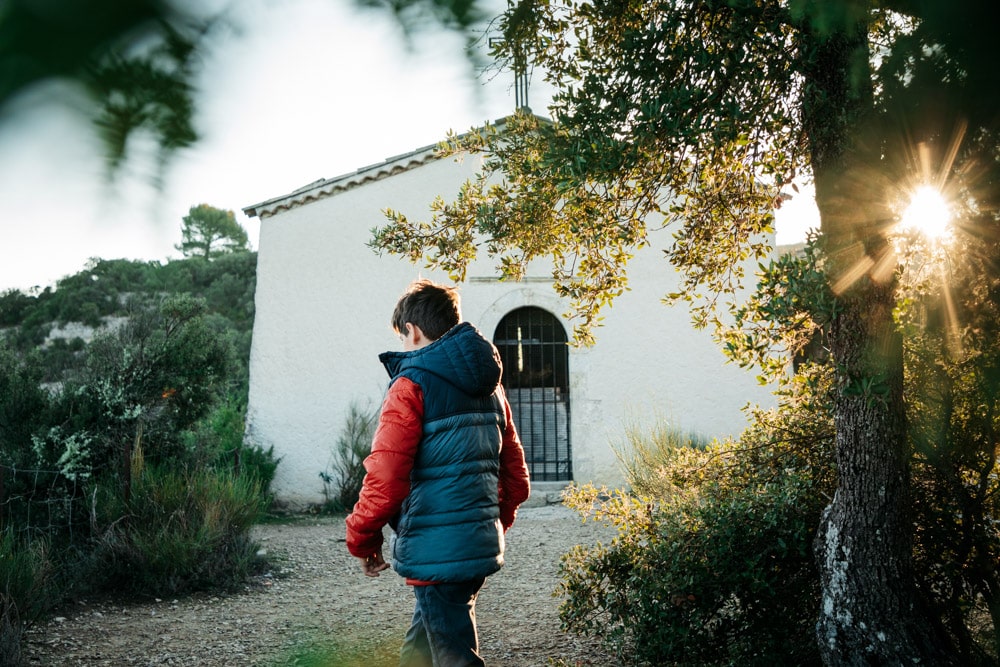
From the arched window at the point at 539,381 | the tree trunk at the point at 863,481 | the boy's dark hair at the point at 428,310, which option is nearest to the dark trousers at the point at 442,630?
the boy's dark hair at the point at 428,310

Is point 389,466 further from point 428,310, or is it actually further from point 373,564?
point 428,310

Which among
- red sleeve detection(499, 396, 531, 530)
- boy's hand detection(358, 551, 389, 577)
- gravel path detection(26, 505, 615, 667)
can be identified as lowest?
gravel path detection(26, 505, 615, 667)

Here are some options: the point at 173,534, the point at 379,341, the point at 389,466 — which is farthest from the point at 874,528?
the point at 379,341

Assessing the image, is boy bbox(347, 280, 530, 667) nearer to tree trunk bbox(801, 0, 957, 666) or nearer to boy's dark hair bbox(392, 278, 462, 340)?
boy's dark hair bbox(392, 278, 462, 340)

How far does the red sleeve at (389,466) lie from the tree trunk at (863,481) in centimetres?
142

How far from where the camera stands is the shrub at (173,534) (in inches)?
185

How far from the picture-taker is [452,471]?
2348 mm

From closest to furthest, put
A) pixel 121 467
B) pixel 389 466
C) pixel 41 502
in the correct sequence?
1. pixel 389 466
2. pixel 41 502
3. pixel 121 467

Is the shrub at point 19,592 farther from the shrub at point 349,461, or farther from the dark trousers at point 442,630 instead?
the shrub at point 349,461

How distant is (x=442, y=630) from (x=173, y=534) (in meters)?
3.34

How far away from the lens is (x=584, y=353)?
29.9 feet

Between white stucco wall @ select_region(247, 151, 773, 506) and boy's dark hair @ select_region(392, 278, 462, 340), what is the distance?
624cm

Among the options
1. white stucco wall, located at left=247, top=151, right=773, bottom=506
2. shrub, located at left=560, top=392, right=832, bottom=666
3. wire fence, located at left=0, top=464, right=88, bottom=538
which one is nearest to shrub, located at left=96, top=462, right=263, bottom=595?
wire fence, located at left=0, top=464, right=88, bottom=538

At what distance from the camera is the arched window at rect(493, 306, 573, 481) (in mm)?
9461
